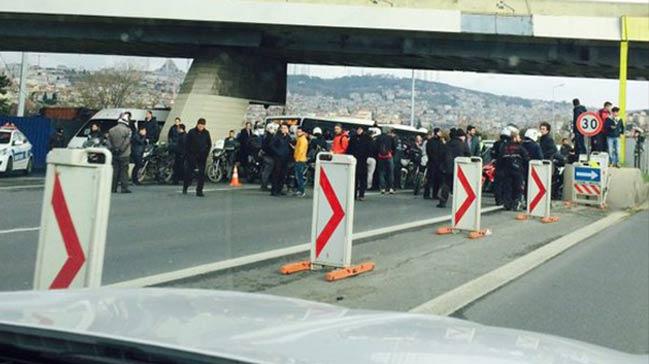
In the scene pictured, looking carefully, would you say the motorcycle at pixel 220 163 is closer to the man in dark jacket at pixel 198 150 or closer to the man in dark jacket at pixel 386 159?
the man in dark jacket at pixel 386 159

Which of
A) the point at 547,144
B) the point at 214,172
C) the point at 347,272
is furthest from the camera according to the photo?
the point at 214,172

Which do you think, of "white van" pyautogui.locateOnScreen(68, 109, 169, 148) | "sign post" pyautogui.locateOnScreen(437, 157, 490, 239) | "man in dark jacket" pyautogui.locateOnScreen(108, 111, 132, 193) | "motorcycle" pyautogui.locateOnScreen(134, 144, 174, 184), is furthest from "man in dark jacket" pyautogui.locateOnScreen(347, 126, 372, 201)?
"white van" pyautogui.locateOnScreen(68, 109, 169, 148)

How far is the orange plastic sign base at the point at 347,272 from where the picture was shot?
8.20 metres

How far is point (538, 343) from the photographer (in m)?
2.78

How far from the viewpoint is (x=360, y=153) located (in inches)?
732

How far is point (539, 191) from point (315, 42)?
15.4 metres

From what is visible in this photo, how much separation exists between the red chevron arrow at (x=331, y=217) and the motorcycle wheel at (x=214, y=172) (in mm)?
14022

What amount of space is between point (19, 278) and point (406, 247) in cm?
533

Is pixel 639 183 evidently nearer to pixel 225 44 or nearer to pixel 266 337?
pixel 225 44

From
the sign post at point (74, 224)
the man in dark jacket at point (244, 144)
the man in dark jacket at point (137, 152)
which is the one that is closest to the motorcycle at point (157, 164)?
the man in dark jacket at point (137, 152)

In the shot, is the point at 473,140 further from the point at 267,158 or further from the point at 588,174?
the point at 267,158

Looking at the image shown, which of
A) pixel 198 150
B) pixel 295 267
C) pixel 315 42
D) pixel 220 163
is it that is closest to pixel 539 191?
pixel 198 150

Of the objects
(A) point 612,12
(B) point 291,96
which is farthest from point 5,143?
(A) point 612,12

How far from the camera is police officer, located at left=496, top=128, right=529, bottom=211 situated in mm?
16406
